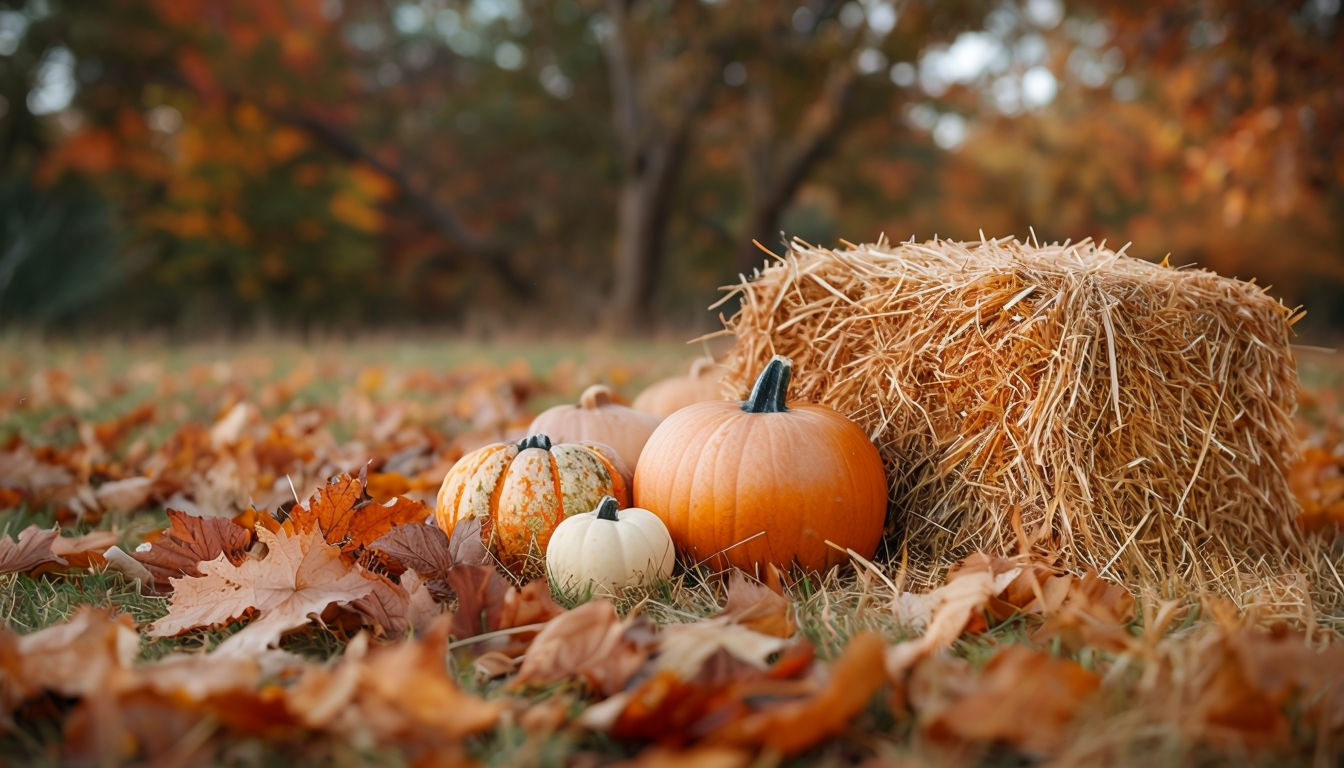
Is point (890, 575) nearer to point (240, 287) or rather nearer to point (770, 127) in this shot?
point (770, 127)

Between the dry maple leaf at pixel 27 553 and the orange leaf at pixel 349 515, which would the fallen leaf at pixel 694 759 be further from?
the dry maple leaf at pixel 27 553

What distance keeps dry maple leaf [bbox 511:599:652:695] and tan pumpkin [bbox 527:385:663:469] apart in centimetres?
107

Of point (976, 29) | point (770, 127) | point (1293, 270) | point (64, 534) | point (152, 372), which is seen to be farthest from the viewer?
point (1293, 270)

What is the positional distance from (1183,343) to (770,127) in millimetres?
10737

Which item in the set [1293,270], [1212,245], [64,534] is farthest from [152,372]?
[1293,270]

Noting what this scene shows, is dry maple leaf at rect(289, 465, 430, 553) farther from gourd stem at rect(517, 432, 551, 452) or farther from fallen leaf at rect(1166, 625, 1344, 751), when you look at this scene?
fallen leaf at rect(1166, 625, 1344, 751)

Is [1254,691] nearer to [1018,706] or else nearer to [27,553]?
[1018,706]

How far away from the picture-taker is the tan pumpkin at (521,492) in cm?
200

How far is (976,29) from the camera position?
33.6 ft

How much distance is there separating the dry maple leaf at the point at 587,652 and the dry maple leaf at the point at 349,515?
0.62 meters

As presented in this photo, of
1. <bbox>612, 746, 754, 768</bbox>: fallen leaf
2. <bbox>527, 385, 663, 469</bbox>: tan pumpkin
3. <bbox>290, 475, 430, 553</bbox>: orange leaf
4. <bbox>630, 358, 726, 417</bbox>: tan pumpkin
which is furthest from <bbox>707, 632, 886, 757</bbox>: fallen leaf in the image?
<bbox>630, 358, 726, 417</bbox>: tan pumpkin

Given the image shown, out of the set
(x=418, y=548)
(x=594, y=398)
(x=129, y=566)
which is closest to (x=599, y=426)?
(x=594, y=398)

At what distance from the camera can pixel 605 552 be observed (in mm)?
1808

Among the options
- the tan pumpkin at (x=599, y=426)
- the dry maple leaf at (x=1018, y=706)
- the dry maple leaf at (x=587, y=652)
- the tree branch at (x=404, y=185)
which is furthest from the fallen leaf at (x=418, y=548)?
the tree branch at (x=404, y=185)
